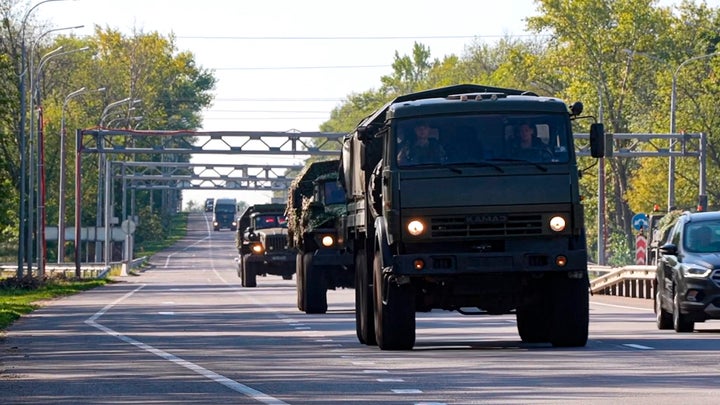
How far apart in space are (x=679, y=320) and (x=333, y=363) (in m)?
7.57

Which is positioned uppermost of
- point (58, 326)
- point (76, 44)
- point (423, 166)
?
point (76, 44)

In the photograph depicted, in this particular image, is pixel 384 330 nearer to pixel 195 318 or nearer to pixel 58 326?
pixel 58 326

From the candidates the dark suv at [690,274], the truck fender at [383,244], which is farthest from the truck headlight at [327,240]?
the truck fender at [383,244]

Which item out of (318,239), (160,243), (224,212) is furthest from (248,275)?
(224,212)

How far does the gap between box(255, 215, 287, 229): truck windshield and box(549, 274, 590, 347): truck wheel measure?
3618 centimetres

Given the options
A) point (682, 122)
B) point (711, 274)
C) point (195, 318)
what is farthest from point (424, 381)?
point (682, 122)

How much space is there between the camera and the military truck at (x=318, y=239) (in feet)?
116

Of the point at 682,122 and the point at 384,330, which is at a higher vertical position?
the point at 682,122

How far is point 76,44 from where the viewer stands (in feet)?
541

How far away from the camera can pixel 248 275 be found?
61.7 m

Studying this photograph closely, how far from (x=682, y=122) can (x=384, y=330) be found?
78.9 meters

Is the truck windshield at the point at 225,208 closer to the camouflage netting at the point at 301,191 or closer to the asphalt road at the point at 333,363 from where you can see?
the camouflage netting at the point at 301,191

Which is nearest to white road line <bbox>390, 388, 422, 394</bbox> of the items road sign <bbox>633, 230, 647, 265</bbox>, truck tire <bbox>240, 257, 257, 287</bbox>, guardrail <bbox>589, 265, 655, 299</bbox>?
guardrail <bbox>589, 265, 655, 299</bbox>

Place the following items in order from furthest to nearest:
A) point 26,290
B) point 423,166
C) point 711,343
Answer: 1. point 26,290
2. point 711,343
3. point 423,166
